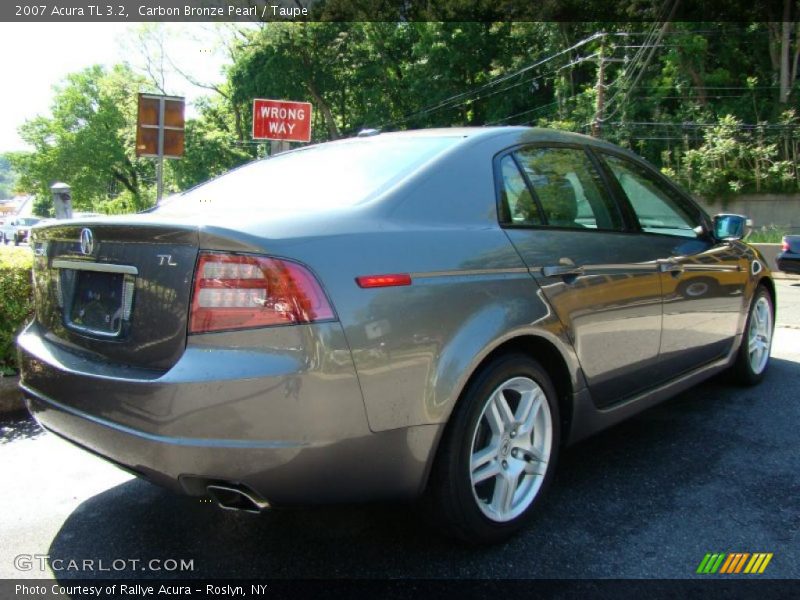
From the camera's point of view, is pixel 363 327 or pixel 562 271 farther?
pixel 562 271

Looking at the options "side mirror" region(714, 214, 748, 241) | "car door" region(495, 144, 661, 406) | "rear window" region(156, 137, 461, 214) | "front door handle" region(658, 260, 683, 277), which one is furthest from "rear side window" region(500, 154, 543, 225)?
"side mirror" region(714, 214, 748, 241)

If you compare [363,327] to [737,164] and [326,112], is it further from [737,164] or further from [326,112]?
[326,112]

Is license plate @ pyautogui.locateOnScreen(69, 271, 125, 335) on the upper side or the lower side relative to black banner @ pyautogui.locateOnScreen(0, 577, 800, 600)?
upper

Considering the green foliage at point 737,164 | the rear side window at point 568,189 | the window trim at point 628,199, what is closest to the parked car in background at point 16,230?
the green foliage at point 737,164

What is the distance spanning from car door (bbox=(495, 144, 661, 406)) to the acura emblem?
1.54 meters

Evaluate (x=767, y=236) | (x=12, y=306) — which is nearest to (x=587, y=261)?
(x=12, y=306)

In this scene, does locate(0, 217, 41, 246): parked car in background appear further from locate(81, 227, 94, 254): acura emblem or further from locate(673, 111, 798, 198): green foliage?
locate(81, 227, 94, 254): acura emblem

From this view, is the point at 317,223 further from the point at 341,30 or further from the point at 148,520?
the point at 341,30

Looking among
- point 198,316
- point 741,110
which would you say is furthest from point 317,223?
point 741,110

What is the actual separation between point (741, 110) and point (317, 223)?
27.5 m

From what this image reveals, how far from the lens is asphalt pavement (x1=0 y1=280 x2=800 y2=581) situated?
235 centimetres

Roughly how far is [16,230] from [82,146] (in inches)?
858

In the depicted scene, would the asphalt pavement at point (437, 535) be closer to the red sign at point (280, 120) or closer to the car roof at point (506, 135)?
Result: the car roof at point (506, 135)

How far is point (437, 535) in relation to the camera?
251 cm
